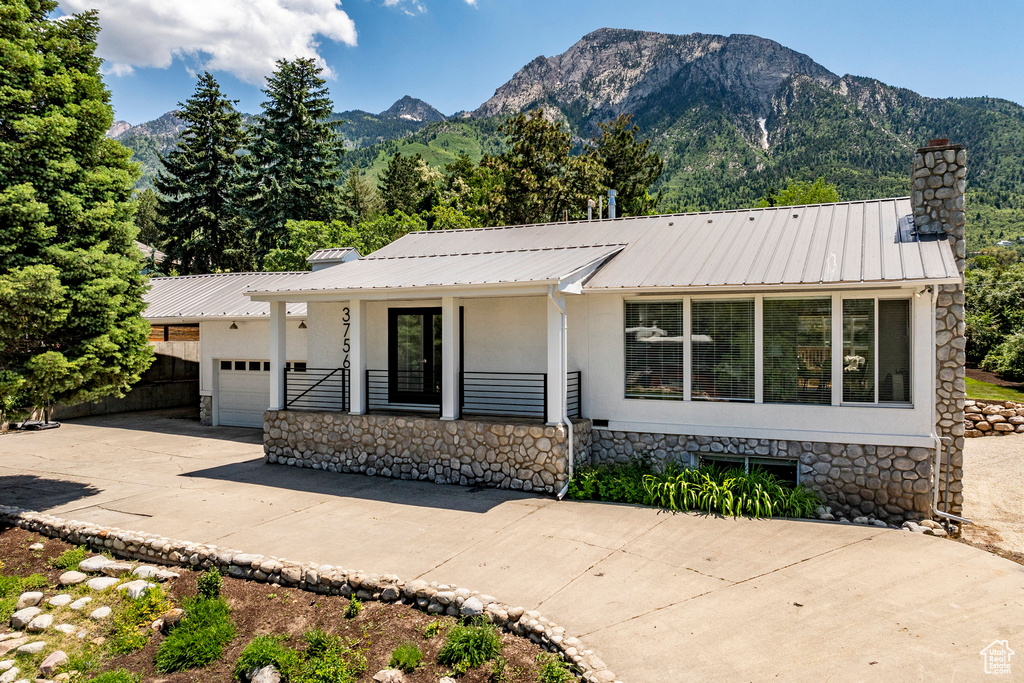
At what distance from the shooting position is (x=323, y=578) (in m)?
6.12

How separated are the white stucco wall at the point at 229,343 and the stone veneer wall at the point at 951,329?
13.7 metres

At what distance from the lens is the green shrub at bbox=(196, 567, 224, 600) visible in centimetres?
603

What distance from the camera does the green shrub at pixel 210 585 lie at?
6031 mm

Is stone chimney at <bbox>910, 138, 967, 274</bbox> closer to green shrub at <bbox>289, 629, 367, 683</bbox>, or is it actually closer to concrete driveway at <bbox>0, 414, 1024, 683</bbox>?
concrete driveway at <bbox>0, 414, 1024, 683</bbox>

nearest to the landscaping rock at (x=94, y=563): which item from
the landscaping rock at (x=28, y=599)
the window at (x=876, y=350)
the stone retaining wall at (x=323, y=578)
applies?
the stone retaining wall at (x=323, y=578)

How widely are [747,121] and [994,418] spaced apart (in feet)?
233

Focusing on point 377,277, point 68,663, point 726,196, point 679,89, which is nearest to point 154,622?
point 68,663

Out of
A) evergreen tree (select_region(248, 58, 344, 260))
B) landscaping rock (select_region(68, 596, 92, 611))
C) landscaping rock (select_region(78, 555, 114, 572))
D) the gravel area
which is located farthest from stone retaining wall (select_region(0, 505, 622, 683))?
evergreen tree (select_region(248, 58, 344, 260))

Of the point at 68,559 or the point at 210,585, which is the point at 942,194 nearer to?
the point at 210,585

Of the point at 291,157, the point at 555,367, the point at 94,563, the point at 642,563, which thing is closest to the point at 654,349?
the point at 555,367

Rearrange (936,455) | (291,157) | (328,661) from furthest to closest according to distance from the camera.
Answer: (291,157) < (936,455) < (328,661)

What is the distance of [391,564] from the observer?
655 cm

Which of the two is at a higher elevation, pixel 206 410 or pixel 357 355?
pixel 357 355

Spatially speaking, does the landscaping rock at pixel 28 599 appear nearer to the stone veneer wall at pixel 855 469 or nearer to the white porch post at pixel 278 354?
the white porch post at pixel 278 354
